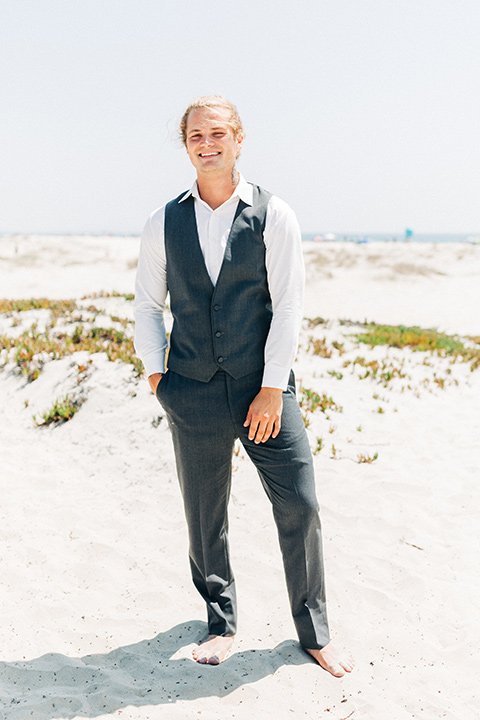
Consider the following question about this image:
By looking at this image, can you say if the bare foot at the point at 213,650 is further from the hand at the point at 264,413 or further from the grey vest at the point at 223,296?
the grey vest at the point at 223,296

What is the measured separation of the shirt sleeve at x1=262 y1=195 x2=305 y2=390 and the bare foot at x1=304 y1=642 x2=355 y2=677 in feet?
4.75

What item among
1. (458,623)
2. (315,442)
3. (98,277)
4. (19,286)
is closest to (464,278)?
(98,277)

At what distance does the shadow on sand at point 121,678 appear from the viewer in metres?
2.58

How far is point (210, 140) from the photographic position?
8.10 feet

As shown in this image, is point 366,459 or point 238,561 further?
point 366,459

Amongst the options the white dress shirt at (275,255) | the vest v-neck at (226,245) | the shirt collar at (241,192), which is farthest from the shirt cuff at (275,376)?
the shirt collar at (241,192)

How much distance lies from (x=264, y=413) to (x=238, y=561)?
186 centimetres

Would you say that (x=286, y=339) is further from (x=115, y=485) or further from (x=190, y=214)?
(x=115, y=485)

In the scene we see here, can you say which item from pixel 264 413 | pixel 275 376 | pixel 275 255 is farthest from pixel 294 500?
pixel 275 255

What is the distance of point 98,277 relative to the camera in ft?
82.2

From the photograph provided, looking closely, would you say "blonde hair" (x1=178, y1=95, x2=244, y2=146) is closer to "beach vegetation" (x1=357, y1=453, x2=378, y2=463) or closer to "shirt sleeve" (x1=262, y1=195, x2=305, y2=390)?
"shirt sleeve" (x1=262, y1=195, x2=305, y2=390)

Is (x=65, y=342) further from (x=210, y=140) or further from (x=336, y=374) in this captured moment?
(x=210, y=140)

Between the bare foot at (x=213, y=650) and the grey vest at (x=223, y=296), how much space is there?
1508mm

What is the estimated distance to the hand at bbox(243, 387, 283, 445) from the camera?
96.7 inches
